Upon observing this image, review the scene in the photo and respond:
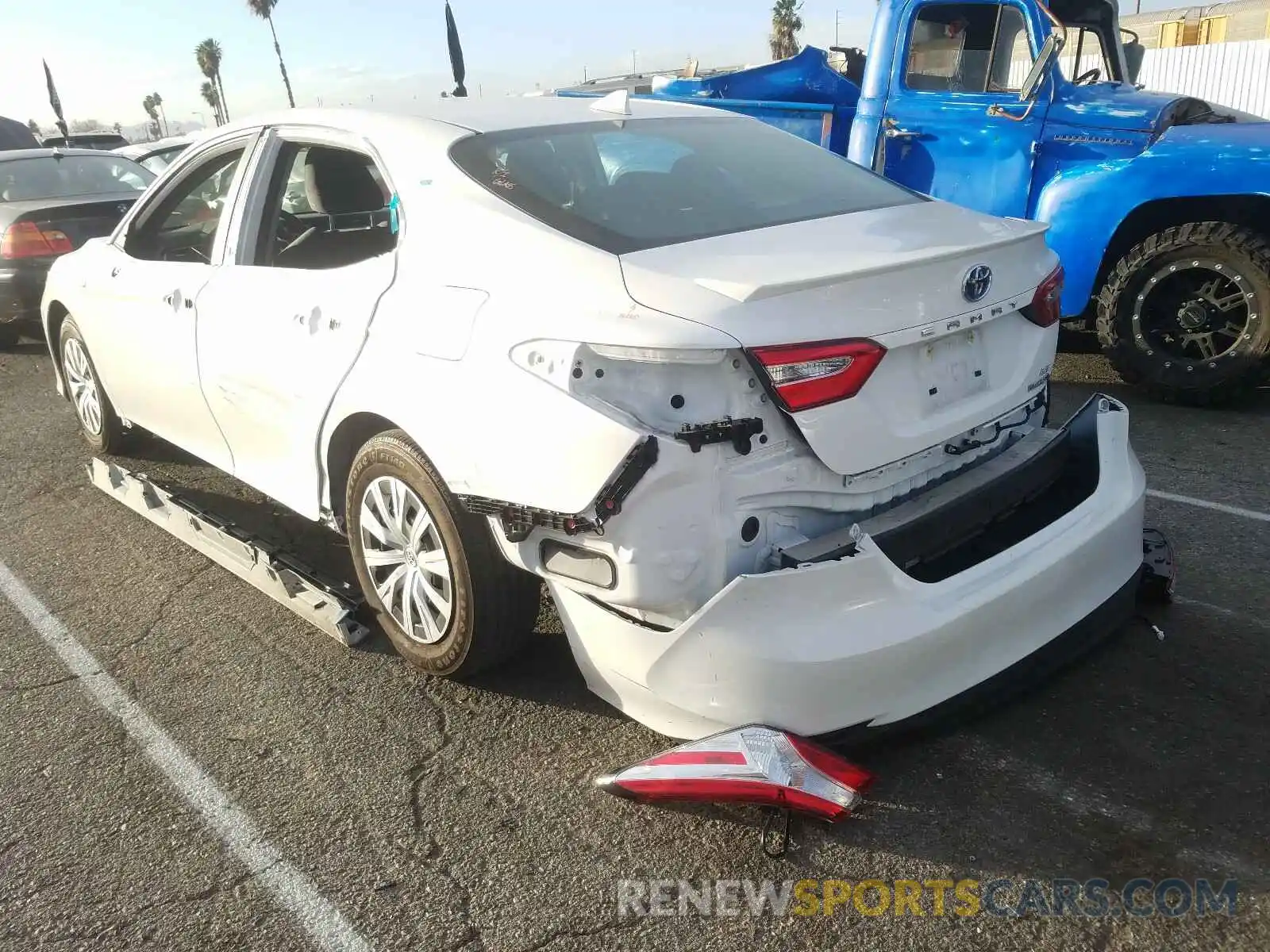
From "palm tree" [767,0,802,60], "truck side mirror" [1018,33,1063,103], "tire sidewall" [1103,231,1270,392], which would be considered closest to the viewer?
"tire sidewall" [1103,231,1270,392]

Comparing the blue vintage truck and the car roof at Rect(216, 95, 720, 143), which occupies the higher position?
the car roof at Rect(216, 95, 720, 143)

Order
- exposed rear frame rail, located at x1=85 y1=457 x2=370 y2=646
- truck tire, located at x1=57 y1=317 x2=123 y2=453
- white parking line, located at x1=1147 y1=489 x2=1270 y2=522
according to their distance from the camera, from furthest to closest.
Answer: truck tire, located at x1=57 y1=317 x2=123 y2=453 → white parking line, located at x1=1147 y1=489 x2=1270 y2=522 → exposed rear frame rail, located at x1=85 y1=457 x2=370 y2=646

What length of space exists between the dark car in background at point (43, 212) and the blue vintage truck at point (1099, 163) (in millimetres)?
5942

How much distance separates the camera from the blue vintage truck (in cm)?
537

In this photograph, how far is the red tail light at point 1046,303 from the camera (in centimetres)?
300

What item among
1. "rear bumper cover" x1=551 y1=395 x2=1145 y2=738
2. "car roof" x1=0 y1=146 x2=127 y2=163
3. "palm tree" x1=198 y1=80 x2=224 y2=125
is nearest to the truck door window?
"rear bumper cover" x1=551 y1=395 x2=1145 y2=738

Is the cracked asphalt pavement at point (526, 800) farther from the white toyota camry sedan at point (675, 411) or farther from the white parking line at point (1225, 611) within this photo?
the white toyota camry sedan at point (675, 411)

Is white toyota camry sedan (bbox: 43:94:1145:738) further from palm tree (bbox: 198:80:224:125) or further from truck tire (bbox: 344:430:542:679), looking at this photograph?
palm tree (bbox: 198:80:224:125)

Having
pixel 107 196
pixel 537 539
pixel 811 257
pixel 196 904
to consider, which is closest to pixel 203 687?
pixel 196 904

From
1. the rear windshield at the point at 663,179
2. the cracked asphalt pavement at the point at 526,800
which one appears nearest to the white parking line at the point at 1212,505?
the cracked asphalt pavement at the point at 526,800

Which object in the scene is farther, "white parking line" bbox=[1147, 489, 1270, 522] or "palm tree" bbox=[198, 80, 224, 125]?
"palm tree" bbox=[198, 80, 224, 125]

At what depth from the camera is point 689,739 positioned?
253 centimetres

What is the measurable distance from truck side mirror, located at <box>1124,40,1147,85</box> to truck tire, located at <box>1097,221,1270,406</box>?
1.62 meters

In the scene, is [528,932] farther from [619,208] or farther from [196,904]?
[619,208]
